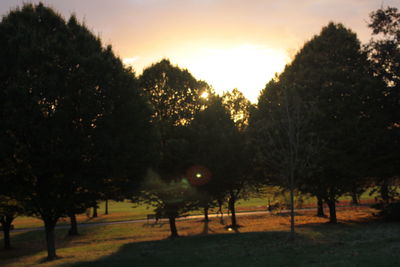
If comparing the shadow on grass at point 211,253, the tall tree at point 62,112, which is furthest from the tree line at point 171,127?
the shadow on grass at point 211,253

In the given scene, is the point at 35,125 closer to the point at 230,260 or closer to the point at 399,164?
the point at 230,260

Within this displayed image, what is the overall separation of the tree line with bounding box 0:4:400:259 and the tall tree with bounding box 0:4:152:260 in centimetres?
7

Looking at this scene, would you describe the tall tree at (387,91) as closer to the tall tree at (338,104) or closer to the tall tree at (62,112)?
the tall tree at (338,104)

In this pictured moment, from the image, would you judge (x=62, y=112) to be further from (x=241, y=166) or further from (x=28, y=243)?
(x=28, y=243)

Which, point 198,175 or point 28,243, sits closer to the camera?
point 198,175

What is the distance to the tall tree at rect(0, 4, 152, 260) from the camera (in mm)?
20297

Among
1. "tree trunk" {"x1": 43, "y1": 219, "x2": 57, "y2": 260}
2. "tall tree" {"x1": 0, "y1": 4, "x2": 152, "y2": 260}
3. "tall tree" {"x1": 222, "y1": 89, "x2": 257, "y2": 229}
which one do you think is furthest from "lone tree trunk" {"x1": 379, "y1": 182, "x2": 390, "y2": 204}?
"tree trunk" {"x1": 43, "y1": 219, "x2": 57, "y2": 260}

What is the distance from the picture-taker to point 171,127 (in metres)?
34.0

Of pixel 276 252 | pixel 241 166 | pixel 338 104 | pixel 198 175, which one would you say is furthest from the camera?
pixel 241 166

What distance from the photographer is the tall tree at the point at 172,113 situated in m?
33.0

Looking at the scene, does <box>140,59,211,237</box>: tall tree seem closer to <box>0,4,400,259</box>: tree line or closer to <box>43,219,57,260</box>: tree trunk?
<box>0,4,400,259</box>: tree line

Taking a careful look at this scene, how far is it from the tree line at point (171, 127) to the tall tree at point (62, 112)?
69 mm

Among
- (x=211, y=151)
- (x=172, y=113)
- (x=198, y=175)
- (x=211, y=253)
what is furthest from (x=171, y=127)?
(x=211, y=253)

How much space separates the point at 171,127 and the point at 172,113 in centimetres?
129
